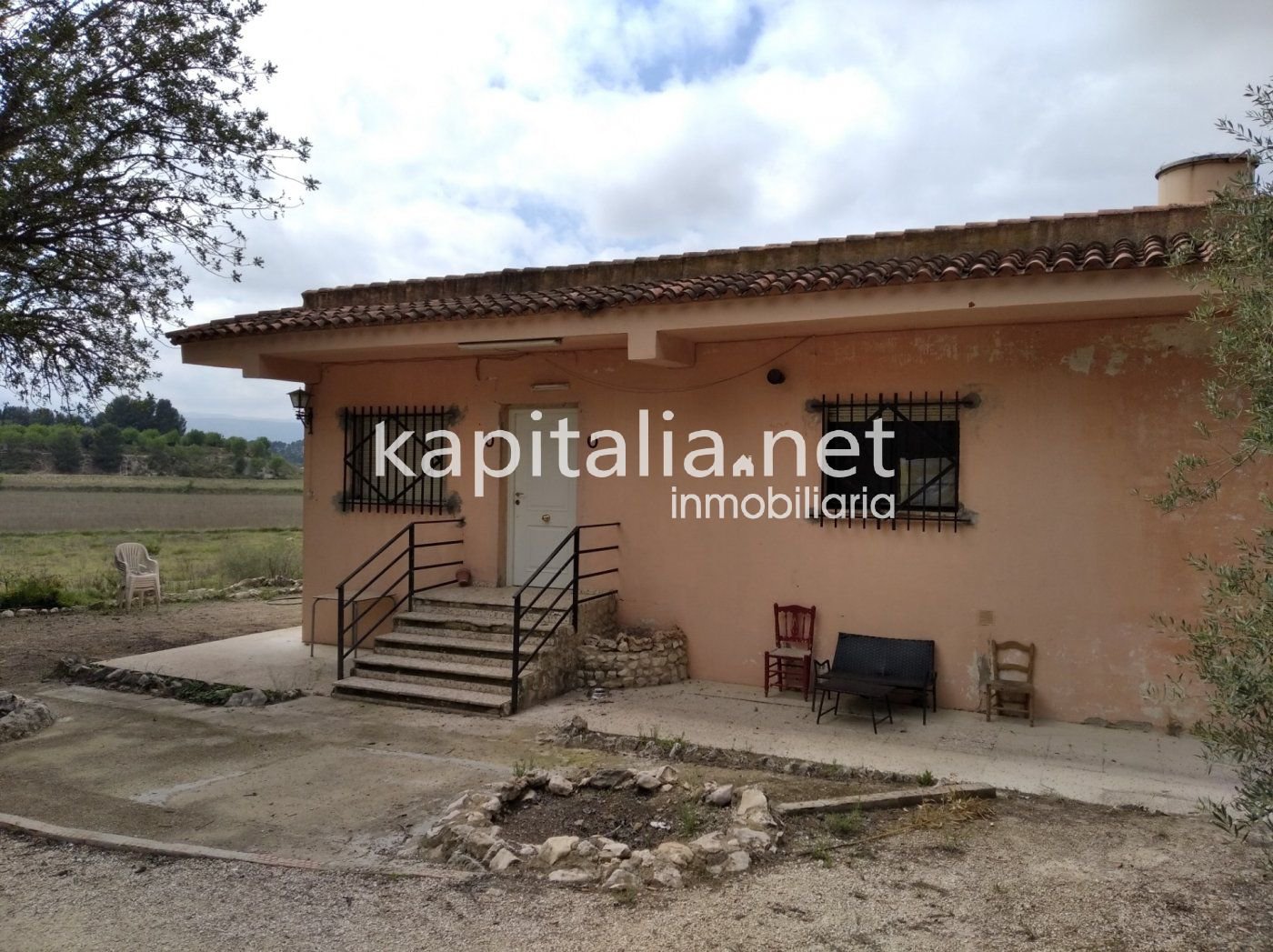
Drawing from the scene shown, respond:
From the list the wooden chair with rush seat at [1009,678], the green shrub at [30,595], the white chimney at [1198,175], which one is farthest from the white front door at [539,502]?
the green shrub at [30,595]

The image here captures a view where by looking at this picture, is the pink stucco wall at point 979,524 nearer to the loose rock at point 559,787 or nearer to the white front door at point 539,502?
the white front door at point 539,502

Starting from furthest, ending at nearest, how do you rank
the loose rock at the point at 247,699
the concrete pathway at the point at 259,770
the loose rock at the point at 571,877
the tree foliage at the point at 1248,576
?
the loose rock at the point at 247,699, the concrete pathway at the point at 259,770, the loose rock at the point at 571,877, the tree foliage at the point at 1248,576

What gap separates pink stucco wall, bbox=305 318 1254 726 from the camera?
7.08 meters

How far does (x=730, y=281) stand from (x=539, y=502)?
131 inches

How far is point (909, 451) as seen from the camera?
795 cm

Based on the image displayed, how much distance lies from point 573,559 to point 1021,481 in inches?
163

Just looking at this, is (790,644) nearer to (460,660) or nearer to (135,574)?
(460,660)

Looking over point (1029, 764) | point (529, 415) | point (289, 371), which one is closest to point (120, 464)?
point (289, 371)

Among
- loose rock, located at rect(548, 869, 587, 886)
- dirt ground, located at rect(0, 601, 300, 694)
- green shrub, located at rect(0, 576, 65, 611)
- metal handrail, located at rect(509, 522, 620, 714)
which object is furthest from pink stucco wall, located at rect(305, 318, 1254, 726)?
green shrub, located at rect(0, 576, 65, 611)

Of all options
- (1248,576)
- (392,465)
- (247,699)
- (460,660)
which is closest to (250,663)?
(247,699)

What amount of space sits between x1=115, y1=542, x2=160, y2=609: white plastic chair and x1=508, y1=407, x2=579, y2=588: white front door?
23.4 ft

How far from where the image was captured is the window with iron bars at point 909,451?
25.5ft

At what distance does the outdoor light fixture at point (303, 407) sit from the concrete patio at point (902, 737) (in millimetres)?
3111

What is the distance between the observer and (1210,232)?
378 centimetres
